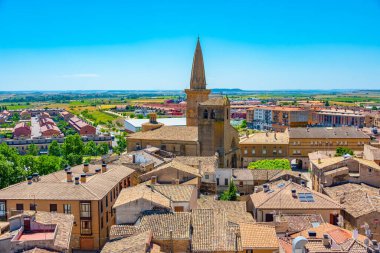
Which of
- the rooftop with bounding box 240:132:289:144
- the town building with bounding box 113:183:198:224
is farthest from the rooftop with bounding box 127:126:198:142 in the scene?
the town building with bounding box 113:183:198:224

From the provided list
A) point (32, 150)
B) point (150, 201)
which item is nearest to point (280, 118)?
point (32, 150)

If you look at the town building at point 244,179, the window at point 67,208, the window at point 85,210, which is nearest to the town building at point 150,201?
the window at point 85,210

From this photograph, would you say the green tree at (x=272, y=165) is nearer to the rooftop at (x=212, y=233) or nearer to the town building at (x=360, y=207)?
the town building at (x=360, y=207)

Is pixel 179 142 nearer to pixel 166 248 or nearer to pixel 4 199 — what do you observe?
pixel 4 199

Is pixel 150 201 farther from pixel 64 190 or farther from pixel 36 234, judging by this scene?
pixel 64 190

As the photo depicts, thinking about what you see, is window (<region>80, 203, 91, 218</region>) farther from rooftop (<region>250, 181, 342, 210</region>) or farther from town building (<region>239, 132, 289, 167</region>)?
town building (<region>239, 132, 289, 167</region>)
